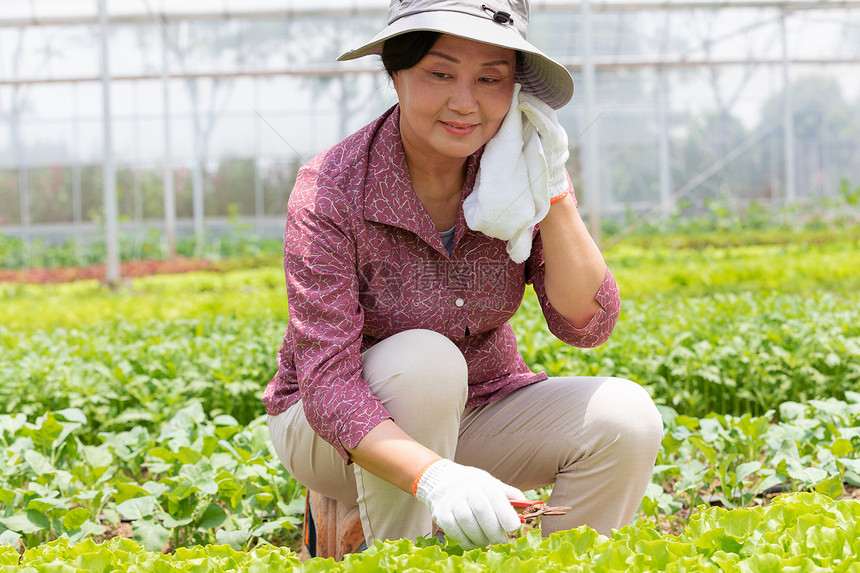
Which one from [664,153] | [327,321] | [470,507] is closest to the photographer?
[470,507]

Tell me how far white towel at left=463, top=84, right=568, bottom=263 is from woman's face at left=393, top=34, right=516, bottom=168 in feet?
0.11

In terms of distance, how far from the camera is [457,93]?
63.5 inches

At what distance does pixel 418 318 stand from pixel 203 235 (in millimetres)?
12242

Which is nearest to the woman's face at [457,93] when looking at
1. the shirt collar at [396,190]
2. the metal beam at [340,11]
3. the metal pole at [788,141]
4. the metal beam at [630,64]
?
the shirt collar at [396,190]

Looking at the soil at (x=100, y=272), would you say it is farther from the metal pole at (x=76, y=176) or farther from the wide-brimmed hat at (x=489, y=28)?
the wide-brimmed hat at (x=489, y=28)

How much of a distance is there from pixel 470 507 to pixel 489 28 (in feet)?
2.70

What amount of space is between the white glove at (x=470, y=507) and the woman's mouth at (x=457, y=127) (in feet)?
2.07

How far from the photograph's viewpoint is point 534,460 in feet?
6.09

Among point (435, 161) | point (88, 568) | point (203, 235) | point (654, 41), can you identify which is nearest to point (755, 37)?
point (654, 41)

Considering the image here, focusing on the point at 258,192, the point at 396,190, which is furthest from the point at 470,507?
the point at 258,192

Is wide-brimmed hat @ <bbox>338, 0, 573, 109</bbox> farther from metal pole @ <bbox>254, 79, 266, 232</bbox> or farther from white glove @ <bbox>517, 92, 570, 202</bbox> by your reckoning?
metal pole @ <bbox>254, 79, 266, 232</bbox>

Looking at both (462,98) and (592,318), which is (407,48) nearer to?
(462,98)

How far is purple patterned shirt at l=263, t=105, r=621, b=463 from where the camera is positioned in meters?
1.65

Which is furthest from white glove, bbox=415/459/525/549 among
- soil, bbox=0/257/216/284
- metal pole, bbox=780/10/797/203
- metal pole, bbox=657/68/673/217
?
metal pole, bbox=780/10/797/203
